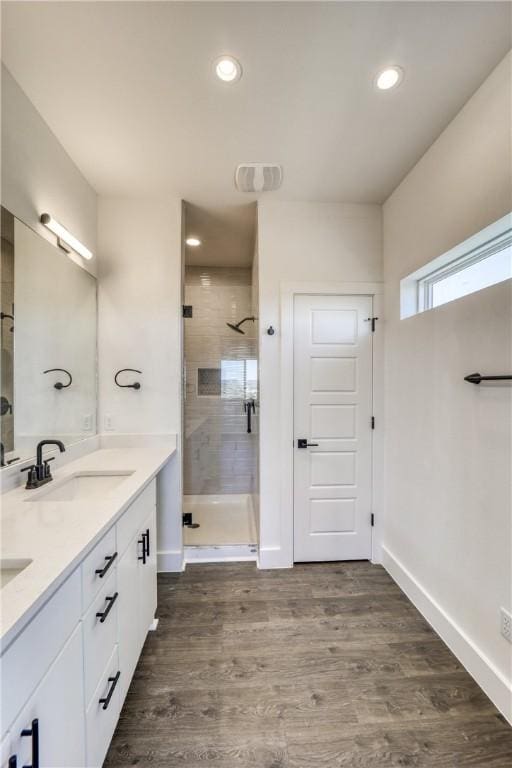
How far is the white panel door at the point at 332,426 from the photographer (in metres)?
2.40

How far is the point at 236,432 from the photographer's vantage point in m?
3.56

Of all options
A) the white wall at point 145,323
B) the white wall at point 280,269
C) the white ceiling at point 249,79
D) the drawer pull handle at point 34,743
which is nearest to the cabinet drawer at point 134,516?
the drawer pull handle at point 34,743

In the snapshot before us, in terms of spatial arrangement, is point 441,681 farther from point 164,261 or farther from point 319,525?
point 164,261

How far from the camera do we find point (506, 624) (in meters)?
1.34

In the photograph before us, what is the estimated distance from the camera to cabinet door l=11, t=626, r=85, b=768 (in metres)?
0.69

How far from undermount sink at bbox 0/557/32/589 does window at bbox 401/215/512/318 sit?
2.13 metres

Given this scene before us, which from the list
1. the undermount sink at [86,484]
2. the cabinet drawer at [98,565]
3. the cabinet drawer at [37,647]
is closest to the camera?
the cabinet drawer at [37,647]

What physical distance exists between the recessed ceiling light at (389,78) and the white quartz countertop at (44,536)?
7.09 ft

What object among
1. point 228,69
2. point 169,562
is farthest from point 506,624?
point 228,69

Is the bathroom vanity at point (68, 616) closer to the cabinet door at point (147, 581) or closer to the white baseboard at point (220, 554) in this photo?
the cabinet door at point (147, 581)

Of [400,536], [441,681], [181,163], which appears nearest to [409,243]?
[181,163]

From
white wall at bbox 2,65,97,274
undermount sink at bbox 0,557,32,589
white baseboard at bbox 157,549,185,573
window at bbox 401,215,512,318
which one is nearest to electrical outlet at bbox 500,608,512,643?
window at bbox 401,215,512,318

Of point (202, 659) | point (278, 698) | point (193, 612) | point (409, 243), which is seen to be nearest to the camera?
point (278, 698)

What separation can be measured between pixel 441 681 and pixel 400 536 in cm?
80
